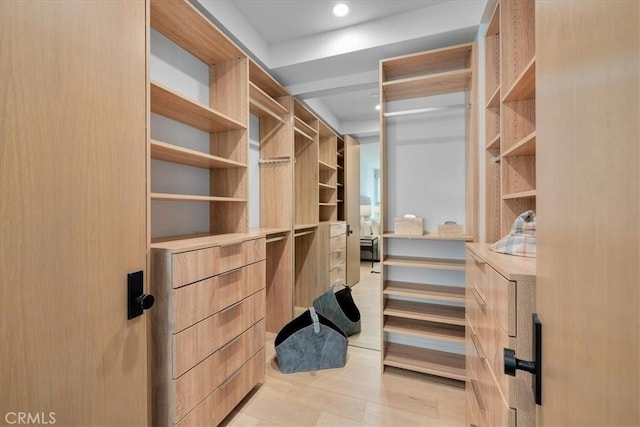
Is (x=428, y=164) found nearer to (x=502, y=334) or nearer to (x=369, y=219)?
(x=502, y=334)

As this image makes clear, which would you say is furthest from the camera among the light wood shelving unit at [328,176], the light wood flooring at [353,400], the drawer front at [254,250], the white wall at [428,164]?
the light wood shelving unit at [328,176]

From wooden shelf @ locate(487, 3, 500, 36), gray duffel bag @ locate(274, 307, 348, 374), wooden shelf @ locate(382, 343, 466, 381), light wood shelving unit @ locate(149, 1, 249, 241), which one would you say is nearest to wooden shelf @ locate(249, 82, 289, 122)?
light wood shelving unit @ locate(149, 1, 249, 241)

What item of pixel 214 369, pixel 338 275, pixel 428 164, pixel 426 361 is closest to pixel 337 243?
pixel 338 275

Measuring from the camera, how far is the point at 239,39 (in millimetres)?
2109

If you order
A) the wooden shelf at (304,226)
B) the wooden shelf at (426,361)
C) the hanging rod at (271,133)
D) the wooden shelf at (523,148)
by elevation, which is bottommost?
the wooden shelf at (426,361)

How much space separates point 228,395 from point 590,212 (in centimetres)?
189

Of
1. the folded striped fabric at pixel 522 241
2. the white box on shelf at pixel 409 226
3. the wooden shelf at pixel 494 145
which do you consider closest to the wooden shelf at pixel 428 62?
the wooden shelf at pixel 494 145

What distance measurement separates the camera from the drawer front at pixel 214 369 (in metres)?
1.31

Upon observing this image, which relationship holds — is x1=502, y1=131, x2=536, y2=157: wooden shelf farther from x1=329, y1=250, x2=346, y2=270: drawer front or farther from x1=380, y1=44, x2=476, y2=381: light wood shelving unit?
x1=329, y1=250, x2=346, y2=270: drawer front

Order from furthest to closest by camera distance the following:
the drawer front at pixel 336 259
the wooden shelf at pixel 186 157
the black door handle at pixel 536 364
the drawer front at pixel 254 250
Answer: the drawer front at pixel 336 259 < the drawer front at pixel 254 250 < the wooden shelf at pixel 186 157 < the black door handle at pixel 536 364

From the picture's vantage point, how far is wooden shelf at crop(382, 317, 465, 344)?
1.98 meters

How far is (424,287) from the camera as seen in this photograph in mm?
2229

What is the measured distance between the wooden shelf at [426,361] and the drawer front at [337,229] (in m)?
1.67

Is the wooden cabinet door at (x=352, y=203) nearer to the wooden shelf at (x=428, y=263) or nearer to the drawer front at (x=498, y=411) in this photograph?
the wooden shelf at (x=428, y=263)
